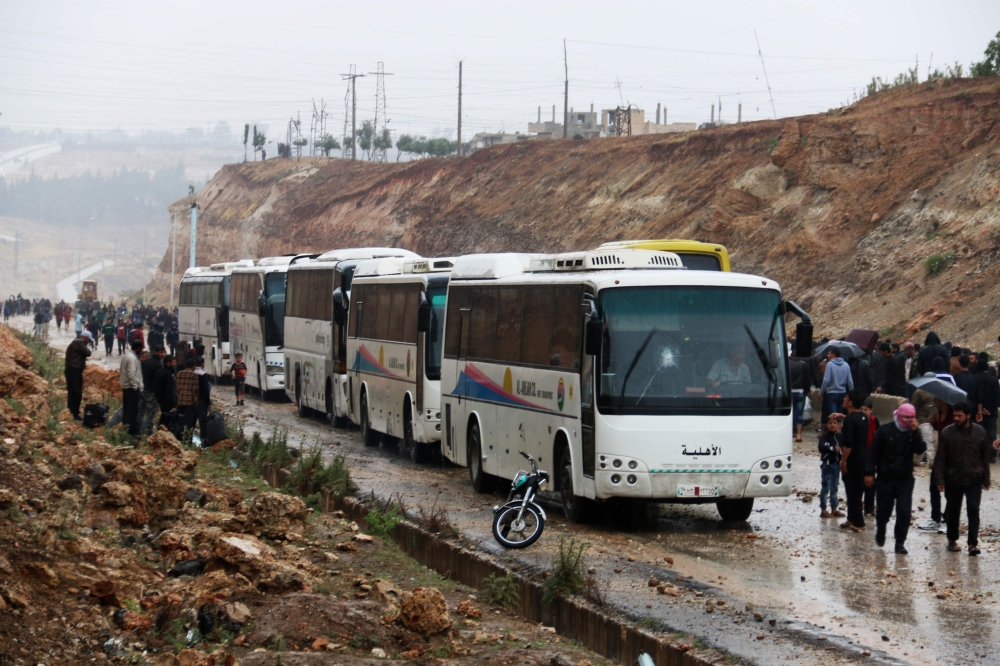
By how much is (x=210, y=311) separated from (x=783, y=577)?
107 feet

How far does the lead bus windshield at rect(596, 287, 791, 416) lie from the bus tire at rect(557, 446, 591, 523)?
1.32 m

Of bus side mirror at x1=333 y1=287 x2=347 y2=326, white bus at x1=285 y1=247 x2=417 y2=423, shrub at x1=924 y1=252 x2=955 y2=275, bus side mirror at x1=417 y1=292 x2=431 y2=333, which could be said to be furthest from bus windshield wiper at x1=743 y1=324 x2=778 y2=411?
shrub at x1=924 y1=252 x2=955 y2=275

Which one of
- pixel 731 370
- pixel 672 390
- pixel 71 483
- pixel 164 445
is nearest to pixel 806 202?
pixel 164 445

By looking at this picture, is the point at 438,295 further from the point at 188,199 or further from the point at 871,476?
the point at 188,199

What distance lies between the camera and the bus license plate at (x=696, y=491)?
13.7m

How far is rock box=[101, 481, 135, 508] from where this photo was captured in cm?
1264

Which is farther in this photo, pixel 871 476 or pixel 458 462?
pixel 458 462

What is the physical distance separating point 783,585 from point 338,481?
7.63 metres

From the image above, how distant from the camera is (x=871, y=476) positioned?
13766 mm

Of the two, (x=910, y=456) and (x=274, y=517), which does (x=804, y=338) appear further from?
(x=274, y=517)

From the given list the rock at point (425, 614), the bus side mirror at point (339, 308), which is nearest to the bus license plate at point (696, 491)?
the rock at point (425, 614)

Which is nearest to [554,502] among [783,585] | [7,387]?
[783,585]

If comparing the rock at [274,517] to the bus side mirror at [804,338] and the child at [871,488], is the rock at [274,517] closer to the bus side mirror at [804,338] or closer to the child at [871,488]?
the bus side mirror at [804,338]

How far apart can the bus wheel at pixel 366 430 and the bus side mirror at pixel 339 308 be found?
8.00 feet
